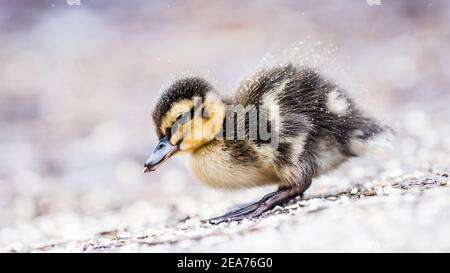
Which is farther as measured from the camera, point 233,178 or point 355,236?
point 233,178

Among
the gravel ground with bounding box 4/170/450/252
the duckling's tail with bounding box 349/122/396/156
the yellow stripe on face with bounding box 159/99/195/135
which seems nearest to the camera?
the gravel ground with bounding box 4/170/450/252

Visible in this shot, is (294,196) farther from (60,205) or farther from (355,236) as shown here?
(60,205)

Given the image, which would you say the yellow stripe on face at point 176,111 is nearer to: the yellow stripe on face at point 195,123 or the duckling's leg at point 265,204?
the yellow stripe on face at point 195,123

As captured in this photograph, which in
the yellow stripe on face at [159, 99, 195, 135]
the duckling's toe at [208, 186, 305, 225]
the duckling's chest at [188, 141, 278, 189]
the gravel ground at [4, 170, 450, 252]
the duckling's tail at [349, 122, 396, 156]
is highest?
the yellow stripe on face at [159, 99, 195, 135]

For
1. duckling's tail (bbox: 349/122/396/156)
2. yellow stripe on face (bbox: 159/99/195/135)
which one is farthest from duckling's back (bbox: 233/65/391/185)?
yellow stripe on face (bbox: 159/99/195/135)

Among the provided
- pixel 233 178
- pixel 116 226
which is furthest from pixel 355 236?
pixel 116 226

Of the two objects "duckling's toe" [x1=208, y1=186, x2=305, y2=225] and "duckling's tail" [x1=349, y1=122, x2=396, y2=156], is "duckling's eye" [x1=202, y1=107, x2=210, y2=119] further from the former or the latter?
"duckling's tail" [x1=349, y1=122, x2=396, y2=156]

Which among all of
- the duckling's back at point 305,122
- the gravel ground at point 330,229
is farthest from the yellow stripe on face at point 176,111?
the gravel ground at point 330,229

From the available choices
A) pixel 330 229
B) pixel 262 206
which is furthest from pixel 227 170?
pixel 330 229
